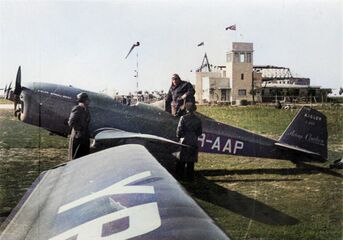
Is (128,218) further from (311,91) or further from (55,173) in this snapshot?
(311,91)

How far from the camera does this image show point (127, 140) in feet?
19.1

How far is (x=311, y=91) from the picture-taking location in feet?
63.2

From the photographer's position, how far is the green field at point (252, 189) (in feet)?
12.0

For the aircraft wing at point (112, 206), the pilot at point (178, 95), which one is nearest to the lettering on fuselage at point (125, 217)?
the aircraft wing at point (112, 206)

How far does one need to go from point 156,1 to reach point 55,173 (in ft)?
7.46

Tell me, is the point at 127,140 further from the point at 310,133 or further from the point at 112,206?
the point at 112,206

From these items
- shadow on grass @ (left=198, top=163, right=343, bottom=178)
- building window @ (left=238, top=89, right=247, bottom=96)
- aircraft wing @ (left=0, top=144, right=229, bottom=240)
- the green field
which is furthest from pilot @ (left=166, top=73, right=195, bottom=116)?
building window @ (left=238, top=89, right=247, bottom=96)

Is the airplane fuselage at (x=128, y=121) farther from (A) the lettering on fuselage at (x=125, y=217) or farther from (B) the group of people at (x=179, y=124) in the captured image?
(A) the lettering on fuselage at (x=125, y=217)

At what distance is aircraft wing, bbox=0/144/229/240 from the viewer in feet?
3.08

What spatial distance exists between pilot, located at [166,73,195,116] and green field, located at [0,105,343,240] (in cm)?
96

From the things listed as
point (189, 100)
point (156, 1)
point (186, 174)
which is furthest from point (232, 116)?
point (156, 1)

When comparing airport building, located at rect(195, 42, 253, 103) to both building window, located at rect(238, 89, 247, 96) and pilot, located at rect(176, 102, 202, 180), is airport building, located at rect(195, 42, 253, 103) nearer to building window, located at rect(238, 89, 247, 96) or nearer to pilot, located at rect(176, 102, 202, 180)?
building window, located at rect(238, 89, 247, 96)

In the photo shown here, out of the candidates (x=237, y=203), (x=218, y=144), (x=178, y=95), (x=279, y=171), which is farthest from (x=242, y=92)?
(x=237, y=203)

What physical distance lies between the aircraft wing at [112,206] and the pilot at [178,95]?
4523mm
